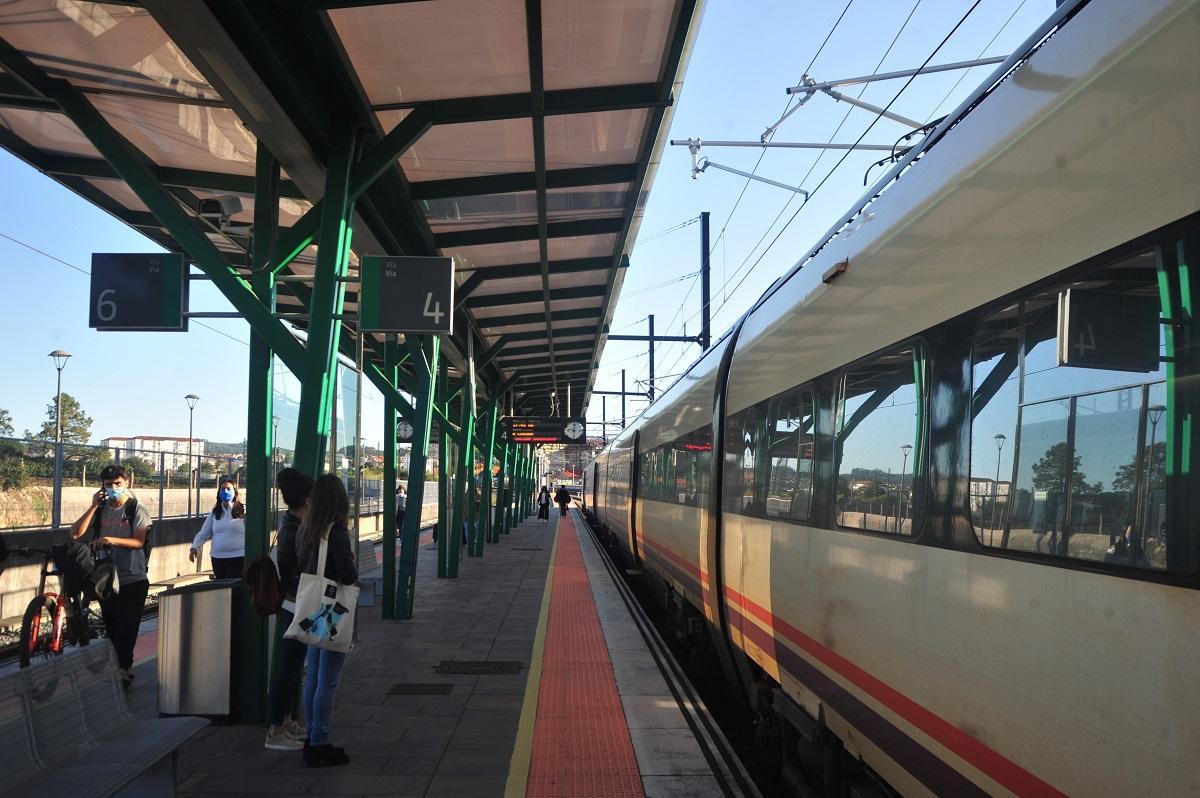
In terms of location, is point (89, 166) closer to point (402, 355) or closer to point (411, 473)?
point (411, 473)

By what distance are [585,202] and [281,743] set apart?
6.54 m

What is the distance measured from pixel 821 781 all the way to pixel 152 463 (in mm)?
12724

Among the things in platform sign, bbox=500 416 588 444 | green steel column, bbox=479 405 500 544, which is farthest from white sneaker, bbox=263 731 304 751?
platform sign, bbox=500 416 588 444

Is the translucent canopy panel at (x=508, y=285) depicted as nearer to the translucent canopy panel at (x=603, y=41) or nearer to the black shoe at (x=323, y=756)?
the translucent canopy panel at (x=603, y=41)

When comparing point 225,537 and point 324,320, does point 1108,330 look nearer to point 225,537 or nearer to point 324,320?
point 324,320

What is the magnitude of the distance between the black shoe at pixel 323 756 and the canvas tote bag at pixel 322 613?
2.10ft

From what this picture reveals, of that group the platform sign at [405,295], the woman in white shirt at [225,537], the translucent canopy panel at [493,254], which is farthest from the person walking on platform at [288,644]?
the translucent canopy panel at [493,254]

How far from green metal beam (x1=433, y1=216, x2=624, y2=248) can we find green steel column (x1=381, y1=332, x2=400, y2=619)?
4.37ft

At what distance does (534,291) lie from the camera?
47.4ft

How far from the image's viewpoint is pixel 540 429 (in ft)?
88.2

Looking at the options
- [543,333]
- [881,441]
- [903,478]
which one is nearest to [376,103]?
[881,441]

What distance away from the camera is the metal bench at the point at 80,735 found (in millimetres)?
3428

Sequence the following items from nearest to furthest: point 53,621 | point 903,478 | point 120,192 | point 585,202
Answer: point 903,478 → point 53,621 → point 120,192 → point 585,202

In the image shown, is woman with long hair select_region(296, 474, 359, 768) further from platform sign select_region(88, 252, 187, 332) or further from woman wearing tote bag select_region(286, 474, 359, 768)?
platform sign select_region(88, 252, 187, 332)
